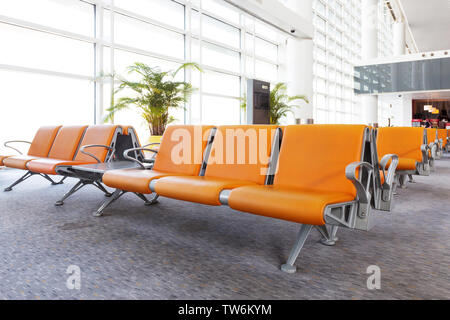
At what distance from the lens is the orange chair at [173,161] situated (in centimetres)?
263

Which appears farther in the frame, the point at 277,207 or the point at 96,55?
the point at 96,55

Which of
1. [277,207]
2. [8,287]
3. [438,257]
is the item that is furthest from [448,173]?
[8,287]

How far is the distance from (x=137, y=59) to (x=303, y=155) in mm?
6154

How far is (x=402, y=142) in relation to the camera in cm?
447

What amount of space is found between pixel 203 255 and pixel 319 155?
0.95 metres

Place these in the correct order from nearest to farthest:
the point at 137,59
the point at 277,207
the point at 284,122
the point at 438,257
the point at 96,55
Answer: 1. the point at 277,207
2. the point at 438,257
3. the point at 96,55
4. the point at 137,59
5. the point at 284,122

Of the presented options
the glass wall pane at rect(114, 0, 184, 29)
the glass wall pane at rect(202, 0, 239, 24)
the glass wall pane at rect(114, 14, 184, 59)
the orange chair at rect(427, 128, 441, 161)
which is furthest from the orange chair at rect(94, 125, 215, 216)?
the glass wall pane at rect(202, 0, 239, 24)

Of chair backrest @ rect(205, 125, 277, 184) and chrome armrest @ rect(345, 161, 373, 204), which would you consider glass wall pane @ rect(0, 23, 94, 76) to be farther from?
chrome armrest @ rect(345, 161, 373, 204)

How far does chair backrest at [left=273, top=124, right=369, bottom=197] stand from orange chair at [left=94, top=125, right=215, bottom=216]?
755 mm

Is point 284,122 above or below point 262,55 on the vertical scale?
below

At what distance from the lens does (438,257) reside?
6.75ft

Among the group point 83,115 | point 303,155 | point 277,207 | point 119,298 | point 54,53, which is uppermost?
point 54,53

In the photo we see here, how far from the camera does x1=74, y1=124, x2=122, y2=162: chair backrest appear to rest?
12.3ft

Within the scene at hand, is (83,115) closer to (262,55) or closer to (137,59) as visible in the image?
(137,59)
